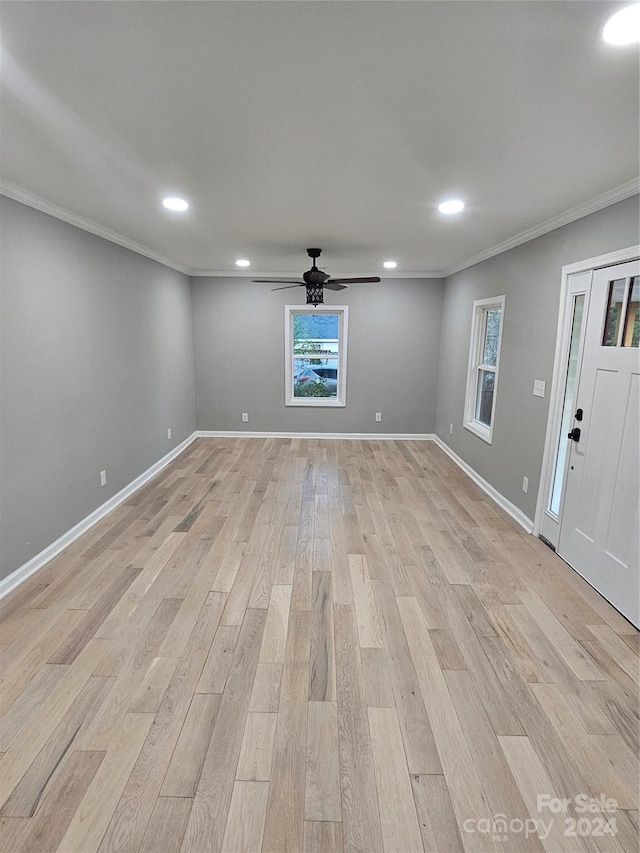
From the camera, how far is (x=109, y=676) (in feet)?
6.15

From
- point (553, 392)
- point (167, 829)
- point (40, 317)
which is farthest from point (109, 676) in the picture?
point (553, 392)

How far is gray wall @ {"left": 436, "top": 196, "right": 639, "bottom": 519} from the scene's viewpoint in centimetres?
259

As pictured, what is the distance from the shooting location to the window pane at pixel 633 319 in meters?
2.30

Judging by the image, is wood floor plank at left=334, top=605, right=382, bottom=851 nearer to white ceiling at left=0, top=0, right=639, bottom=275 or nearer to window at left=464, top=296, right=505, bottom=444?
white ceiling at left=0, top=0, right=639, bottom=275

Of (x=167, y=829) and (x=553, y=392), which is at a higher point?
(x=553, y=392)

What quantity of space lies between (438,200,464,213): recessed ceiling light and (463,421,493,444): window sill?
89.7 inches

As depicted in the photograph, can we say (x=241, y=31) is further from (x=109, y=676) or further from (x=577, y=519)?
(x=577, y=519)

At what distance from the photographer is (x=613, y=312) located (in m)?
2.49

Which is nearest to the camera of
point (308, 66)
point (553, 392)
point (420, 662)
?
point (308, 66)

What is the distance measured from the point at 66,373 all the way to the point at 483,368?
13.6ft

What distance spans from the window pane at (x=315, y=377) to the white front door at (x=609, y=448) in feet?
12.7

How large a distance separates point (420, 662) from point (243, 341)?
196 inches

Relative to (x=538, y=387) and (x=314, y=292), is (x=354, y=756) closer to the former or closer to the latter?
(x=538, y=387)

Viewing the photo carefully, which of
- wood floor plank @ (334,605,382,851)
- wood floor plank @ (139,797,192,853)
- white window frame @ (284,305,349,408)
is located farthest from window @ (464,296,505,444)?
wood floor plank @ (139,797,192,853)
